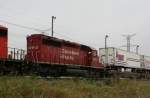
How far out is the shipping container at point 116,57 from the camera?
3588cm

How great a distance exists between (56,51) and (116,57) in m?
13.6

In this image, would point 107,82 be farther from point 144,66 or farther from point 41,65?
point 144,66

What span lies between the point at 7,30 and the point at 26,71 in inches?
123

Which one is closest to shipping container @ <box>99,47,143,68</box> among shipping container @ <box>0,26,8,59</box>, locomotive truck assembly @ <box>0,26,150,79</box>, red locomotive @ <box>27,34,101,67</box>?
locomotive truck assembly @ <box>0,26,150,79</box>

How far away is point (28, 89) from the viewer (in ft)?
34.9

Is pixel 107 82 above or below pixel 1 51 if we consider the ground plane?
below

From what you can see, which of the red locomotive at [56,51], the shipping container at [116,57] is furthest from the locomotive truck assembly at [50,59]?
the shipping container at [116,57]

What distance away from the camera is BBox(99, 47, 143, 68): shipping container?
118ft

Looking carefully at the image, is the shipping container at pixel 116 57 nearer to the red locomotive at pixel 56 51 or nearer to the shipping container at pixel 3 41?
the red locomotive at pixel 56 51

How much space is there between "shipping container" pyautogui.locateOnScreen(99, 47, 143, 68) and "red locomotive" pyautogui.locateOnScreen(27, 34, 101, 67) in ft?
25.3

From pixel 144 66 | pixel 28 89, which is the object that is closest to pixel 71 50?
pixel 28 89

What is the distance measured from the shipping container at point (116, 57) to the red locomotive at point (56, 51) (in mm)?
7713

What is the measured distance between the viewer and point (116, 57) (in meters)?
36.2

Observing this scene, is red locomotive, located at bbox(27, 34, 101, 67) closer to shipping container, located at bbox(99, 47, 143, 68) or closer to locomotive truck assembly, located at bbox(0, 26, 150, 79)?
locomotive truck assembly, located at bbox(0, 26, 150, 79)
